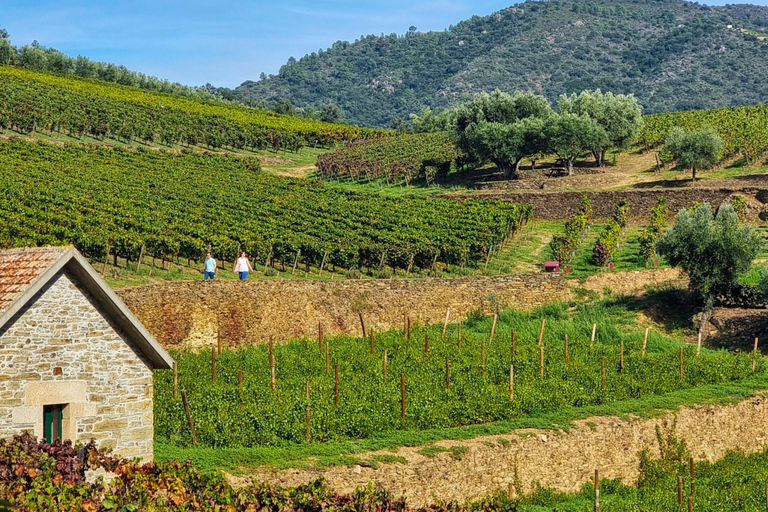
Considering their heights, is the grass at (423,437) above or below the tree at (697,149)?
below

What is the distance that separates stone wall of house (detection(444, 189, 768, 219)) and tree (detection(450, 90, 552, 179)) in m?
6.52

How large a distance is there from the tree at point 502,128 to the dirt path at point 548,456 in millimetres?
40799

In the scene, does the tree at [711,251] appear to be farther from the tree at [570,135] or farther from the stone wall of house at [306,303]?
the tree at [570,135]

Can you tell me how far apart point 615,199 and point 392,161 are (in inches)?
1015

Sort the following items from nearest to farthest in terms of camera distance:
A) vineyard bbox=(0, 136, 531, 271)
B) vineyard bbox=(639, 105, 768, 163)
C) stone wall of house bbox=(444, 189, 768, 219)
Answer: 1. vineyard bbox=(0, 136, 531, 271)
2. stone wall of house bbox=(444, 189, 768, 219)
3. vineyard bbox=(639, 105, 768, 163)

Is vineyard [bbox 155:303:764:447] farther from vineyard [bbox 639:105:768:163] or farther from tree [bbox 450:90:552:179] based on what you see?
vineyard [bbox 639:105:768:163]

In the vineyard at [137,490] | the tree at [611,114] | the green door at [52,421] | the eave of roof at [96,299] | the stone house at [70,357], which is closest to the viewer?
the vineyard at [137,490]

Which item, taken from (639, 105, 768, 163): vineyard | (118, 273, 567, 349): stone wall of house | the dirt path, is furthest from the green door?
(639, 105, 768, 163): vineyard

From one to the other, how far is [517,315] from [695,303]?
717 centimetres

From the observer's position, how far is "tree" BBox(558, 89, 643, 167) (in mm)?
71500

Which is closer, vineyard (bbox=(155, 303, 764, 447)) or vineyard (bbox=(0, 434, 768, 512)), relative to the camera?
vineyard (bbox=(0, 434, 768, 512))

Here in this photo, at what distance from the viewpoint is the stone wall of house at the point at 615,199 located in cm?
5603

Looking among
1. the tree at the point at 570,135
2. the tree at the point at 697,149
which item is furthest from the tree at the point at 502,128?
the tree at the point at 697,149

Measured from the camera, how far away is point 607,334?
34875 mm
